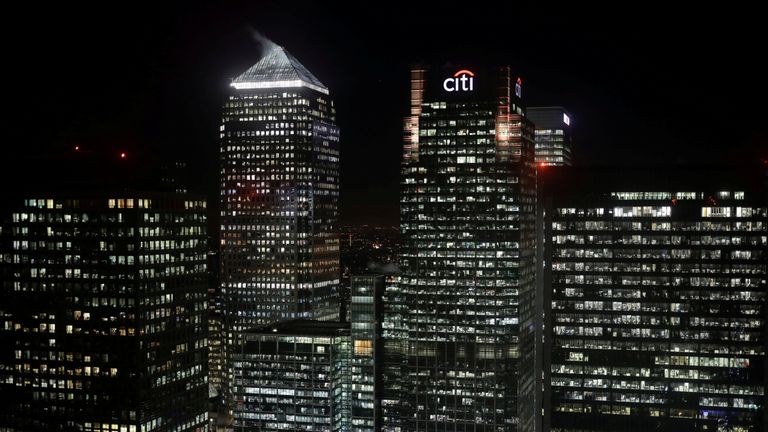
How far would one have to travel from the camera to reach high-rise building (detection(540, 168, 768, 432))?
19275 cm

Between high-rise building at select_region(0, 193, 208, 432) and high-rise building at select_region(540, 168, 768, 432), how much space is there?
88.7 meters

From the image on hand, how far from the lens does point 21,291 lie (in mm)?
176000

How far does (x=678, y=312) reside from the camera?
19700cm

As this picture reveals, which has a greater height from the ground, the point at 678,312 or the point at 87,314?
the point at 87,314

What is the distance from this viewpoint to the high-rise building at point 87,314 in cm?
17125

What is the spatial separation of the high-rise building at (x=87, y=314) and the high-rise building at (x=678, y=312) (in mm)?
88660

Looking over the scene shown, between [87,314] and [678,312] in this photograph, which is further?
[678,312]

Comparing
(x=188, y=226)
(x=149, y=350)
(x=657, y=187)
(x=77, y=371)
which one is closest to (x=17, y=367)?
(x=77, y=371)

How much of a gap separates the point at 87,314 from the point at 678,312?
12362 centimetres

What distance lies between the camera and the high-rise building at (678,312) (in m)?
193

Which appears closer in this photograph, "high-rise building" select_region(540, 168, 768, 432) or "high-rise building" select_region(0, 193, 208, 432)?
"high-rise building" select_region(0, 193, 208, 432)

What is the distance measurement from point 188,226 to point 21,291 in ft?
113

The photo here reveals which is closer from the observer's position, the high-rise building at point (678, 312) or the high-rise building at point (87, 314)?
the high-rise building at point (87, 314)

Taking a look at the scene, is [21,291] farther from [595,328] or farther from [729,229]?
[729,229]
